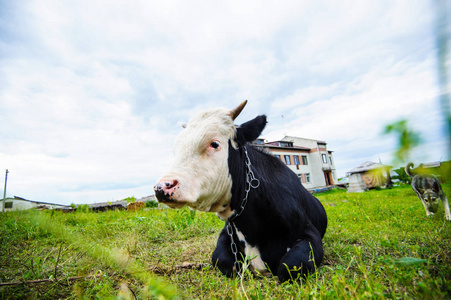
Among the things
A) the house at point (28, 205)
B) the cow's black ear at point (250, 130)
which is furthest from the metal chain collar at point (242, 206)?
the house at point (28, 205)

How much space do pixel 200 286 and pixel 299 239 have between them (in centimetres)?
107

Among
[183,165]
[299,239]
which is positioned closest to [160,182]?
[183,165]

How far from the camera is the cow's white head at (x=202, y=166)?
1.89 meters

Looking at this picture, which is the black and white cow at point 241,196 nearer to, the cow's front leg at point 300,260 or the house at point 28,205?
the cow's front leg at point 300,260

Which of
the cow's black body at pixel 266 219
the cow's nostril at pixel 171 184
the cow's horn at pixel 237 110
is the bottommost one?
the cow's black body at pixel 266 219

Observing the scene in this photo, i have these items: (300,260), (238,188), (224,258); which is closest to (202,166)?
(238,188)

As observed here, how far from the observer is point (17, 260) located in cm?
235

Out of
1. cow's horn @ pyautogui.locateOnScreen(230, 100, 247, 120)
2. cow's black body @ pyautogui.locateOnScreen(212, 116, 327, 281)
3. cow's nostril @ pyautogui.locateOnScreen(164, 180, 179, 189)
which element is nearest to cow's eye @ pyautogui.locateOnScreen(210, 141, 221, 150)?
cow's black body @ pyautogui.locateOnScreen(212, 116, 327, 281)

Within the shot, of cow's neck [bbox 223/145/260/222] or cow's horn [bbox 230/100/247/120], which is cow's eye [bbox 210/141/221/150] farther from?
cow's horn [bbox 230/100/247/120]

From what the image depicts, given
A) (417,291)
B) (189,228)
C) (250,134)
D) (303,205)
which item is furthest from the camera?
(189,228)

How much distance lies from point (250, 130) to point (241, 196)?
0.74m

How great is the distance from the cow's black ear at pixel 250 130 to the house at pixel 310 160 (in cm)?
3223

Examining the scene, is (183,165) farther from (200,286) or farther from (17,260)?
(17,260)

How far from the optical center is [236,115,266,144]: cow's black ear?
253cm
